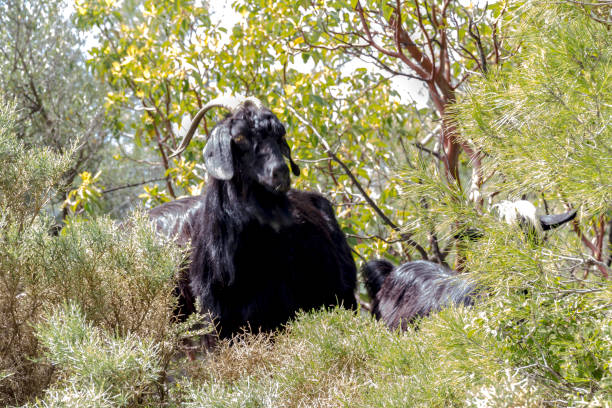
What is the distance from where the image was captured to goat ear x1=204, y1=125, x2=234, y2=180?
364cm

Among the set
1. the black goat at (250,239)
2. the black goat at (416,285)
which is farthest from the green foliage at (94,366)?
the black goat at (416,285)

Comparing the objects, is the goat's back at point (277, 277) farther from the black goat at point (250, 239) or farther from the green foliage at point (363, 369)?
the green foliage at point (363, 369)

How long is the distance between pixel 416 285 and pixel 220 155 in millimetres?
1442

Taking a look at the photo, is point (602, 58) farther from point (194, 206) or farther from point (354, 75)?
point (354, 75)

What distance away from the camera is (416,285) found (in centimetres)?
404

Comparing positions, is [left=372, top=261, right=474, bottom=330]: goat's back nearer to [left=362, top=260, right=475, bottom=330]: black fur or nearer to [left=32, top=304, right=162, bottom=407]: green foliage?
[left=362, top=260, right=475, bottom=330]: black fur

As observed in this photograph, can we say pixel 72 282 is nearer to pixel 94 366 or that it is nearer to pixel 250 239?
pixel 94 366

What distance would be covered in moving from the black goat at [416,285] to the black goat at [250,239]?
439 millimetres

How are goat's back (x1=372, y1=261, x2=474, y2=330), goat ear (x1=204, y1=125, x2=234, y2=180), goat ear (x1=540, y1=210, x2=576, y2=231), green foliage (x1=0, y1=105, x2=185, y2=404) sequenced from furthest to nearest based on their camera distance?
goat's back (x1=372, y1=261, x2=474, y2=330) → goat ear (x1=204, y1=125, x2=234, y2=180) → goat ear (x1=540, y1=210, x2=576, y2=231) → green foliage (x1=0, y1=105, x2=185, y2=404)

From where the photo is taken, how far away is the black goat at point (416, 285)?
3471mm

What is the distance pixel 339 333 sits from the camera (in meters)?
3.04

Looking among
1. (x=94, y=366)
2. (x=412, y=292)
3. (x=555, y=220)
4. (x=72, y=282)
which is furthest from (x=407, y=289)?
(x=94, y=366)

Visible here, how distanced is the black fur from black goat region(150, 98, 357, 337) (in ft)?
1.43

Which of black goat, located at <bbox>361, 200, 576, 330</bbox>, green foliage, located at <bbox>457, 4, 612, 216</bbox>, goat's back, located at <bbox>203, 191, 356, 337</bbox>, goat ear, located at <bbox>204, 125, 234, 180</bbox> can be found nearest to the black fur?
black goat, located at <bbox>361, 200, 576, 330</bbox>
